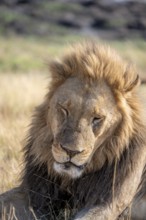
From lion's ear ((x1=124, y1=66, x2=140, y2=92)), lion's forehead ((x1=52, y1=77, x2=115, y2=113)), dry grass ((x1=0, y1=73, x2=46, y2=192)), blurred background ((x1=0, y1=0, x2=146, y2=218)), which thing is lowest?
dry grass ((x1=0, y1=73, x2=46, y2=192))

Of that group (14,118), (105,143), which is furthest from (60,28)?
(105,143)

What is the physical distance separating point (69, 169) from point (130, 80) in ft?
2.21

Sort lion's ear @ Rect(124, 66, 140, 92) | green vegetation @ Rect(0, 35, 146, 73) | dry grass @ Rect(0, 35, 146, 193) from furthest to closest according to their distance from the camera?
1. green vegetation @ Rect(0, 35, 146, 73)
2. dry grass @ Rect(0, 35, 146, 193)
3. lion's ear @ Rect(124, 66, 140, 92)

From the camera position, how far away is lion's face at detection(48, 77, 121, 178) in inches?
145

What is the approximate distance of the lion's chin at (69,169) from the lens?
3743 millimetres

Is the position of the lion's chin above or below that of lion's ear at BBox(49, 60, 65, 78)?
below

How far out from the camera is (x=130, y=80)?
402cm

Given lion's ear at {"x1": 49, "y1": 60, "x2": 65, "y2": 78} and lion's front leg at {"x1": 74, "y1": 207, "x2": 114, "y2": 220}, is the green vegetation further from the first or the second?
lion's front leg at {"x1": 74, "y1": 207, "x2": 114, "y2": 220}

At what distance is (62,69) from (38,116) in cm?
32

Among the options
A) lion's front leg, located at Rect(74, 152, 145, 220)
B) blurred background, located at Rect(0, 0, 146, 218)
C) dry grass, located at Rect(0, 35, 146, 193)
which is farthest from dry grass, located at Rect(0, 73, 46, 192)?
blurred background, located at Rect(0, 0, 146, 218)

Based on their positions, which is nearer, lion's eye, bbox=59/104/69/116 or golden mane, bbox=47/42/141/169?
lion's eye, bbox=59/104/69/116

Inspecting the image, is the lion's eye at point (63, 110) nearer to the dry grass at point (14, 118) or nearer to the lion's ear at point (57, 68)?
the lion's ear at point (57, 68)

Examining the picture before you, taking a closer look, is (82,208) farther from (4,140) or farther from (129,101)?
(4,140)

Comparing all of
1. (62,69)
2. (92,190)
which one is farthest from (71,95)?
(92,190)
